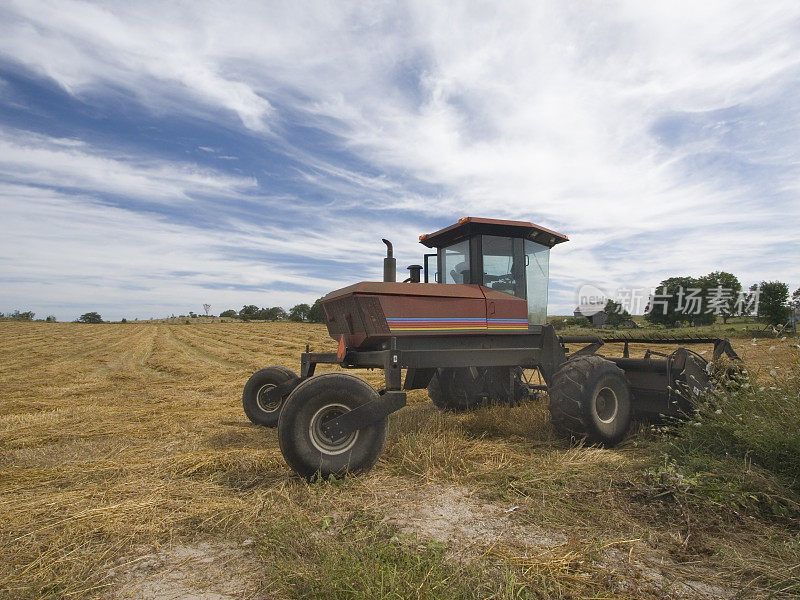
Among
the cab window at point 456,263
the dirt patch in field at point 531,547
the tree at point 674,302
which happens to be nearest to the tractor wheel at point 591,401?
the cab window at point 456,263

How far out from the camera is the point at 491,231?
5.80 metres

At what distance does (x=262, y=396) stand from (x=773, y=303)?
60.3m

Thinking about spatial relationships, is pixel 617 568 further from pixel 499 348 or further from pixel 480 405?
pixel 480 405

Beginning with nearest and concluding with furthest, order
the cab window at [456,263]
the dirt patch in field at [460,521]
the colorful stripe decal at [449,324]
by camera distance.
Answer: the dirt patch in field at [460,521] → the colorful stripe decal at [449,324] → the cab window at [456,263]

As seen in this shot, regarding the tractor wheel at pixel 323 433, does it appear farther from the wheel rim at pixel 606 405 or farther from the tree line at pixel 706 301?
the tree line at pixel 706 301

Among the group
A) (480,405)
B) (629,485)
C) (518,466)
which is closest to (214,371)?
(480,405)

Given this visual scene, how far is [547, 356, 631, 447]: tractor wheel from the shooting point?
4754mm

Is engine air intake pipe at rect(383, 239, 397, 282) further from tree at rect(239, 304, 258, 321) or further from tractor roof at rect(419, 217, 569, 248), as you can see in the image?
tree at rect(239, 304, 258, 321)

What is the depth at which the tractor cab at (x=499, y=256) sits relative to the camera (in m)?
5.73

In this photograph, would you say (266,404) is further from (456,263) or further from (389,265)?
(456,263)

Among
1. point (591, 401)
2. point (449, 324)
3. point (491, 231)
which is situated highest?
point (491, 231)

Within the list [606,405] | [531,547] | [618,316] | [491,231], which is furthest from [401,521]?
[618,316]

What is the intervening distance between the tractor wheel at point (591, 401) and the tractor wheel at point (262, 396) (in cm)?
322

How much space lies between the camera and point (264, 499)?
3387 mm
